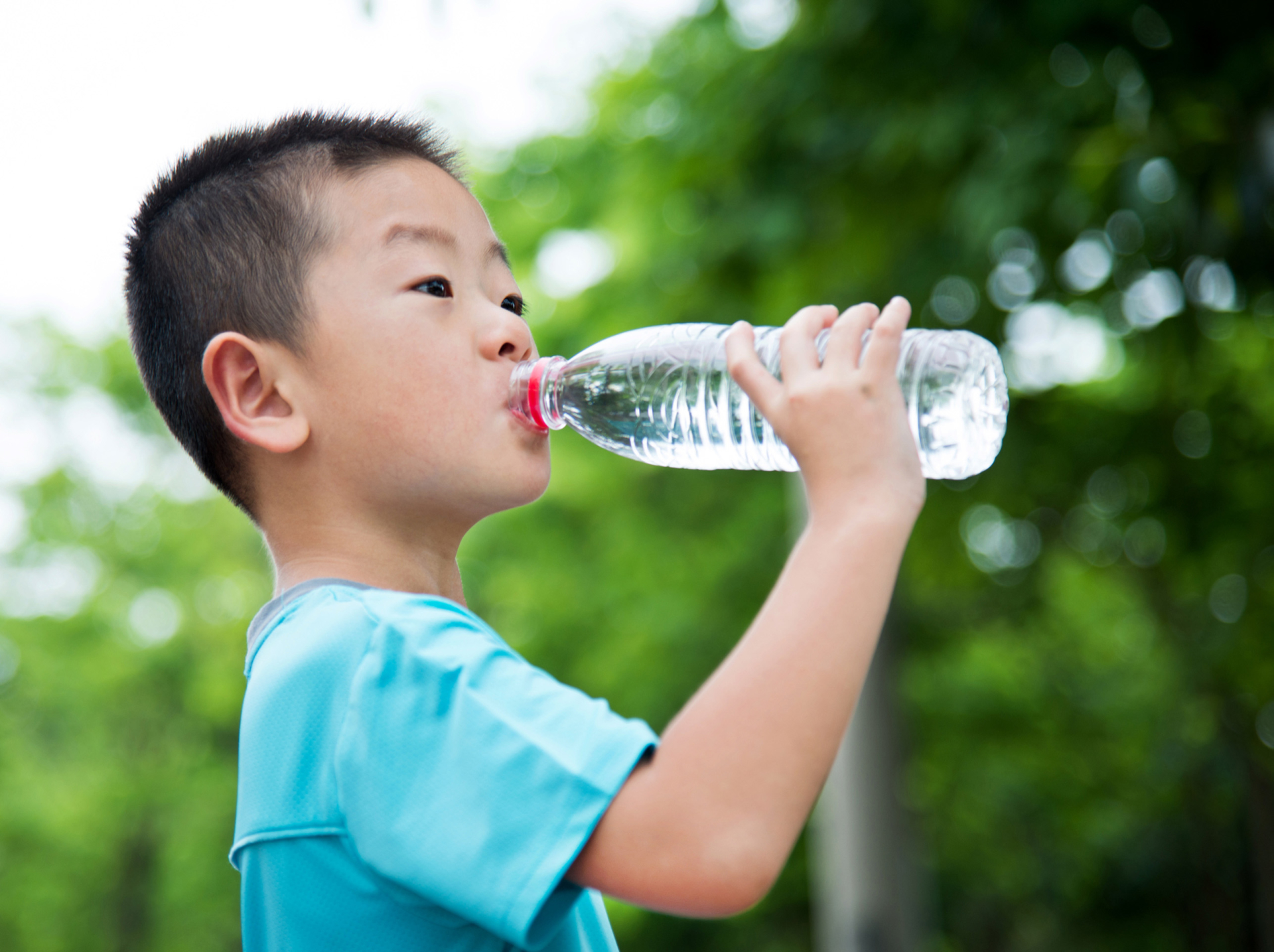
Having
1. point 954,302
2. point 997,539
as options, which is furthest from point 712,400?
point 997,539

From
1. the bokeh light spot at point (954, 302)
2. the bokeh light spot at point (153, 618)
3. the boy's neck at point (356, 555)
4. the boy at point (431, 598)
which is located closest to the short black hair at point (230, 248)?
the boy at point (431, 598)

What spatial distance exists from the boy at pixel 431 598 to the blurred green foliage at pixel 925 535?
2.78 metres

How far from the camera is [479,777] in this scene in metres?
1.00

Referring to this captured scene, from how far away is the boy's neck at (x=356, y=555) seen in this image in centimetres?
136

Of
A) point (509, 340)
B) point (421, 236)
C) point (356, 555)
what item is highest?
point (421, 236)

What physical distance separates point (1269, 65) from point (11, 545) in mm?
14775

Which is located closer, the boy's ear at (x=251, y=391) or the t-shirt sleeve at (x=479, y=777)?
the t-shirt sleeve at (x=479, y=777)

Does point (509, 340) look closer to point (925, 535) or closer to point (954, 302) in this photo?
point (954, 302)

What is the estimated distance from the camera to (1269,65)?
135 inches

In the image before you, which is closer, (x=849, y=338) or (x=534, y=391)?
(x=849, y=338)

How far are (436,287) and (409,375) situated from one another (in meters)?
0.12

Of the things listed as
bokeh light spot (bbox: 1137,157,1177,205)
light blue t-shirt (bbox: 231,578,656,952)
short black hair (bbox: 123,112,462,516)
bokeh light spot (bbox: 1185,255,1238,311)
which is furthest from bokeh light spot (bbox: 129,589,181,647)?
light blue t-shirt (bbox: 231,578,656,952)

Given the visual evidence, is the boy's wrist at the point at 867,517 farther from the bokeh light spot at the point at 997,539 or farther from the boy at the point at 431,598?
the bokeh light spot at the point at 997,539

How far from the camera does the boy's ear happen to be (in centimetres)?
137
